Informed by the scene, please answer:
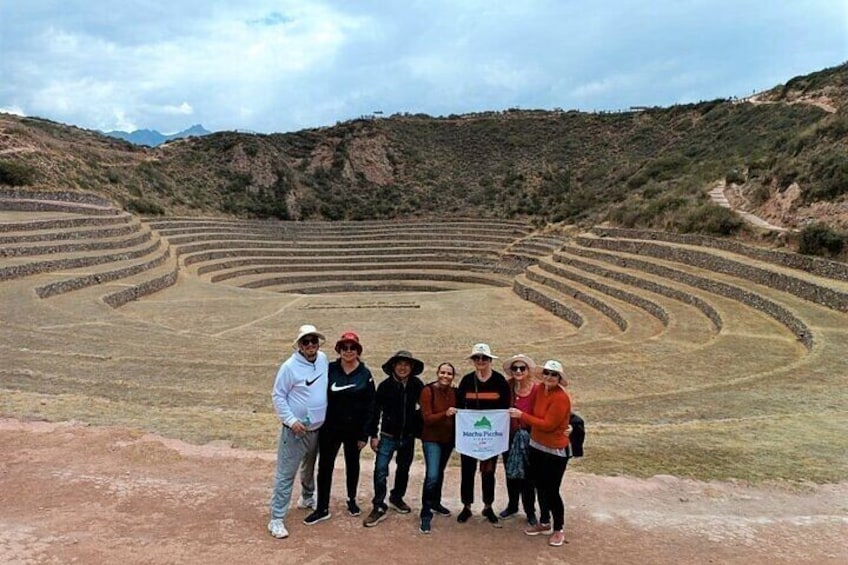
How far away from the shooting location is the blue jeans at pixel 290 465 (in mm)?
5133

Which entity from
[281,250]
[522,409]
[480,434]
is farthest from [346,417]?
[281,250]

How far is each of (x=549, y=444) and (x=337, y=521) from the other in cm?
186

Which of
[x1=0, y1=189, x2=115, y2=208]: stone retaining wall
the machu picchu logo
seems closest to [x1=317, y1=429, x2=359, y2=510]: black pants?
the machu picchu logo

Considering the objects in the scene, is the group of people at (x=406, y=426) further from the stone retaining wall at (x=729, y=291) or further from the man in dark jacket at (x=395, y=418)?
the stone retaining wall at (x=729, y=291)

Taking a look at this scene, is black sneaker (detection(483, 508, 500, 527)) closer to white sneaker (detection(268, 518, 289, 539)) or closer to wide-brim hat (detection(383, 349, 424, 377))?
wide-brim hat (detection(383, 349, 424, 377))

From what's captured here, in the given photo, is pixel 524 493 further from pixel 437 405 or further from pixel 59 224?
pixel 59 224

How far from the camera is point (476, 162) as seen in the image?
59594 mm

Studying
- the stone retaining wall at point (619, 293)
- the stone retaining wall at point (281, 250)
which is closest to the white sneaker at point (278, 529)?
the stone retaining wall at point (619, 293)

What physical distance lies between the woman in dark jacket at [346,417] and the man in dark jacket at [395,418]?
0.38 ft

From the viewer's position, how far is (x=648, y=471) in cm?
635

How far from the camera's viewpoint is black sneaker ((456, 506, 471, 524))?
5.32 m

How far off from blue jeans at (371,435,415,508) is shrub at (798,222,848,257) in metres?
16.5

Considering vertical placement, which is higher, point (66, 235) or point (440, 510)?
point (66, 235)

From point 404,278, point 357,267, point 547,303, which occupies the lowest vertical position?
point 404,278
